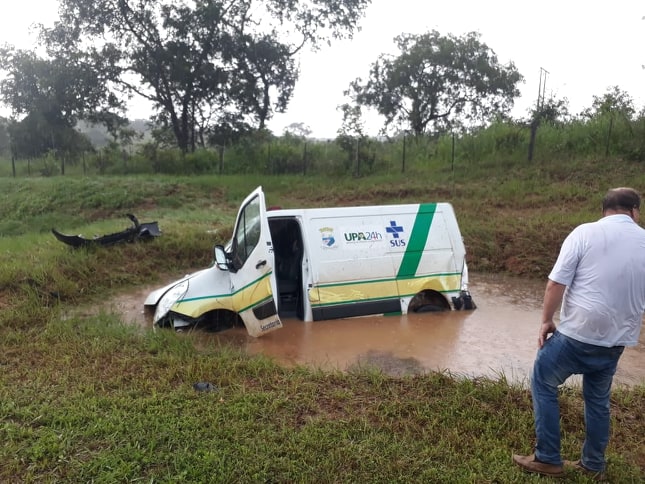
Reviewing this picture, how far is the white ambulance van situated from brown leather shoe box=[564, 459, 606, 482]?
347cm

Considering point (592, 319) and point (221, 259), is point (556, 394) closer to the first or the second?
point (592, 319)

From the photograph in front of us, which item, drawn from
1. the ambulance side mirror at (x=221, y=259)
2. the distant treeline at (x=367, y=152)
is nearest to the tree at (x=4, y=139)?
the distant treeline at (x=367, y=152)

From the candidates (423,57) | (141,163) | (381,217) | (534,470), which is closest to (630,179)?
(381,217)

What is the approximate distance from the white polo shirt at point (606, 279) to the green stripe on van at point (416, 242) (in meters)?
3.81

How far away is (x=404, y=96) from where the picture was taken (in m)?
28.7

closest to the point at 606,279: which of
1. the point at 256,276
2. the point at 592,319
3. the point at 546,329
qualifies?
the point at 592,319

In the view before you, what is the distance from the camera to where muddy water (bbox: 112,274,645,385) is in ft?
19.3

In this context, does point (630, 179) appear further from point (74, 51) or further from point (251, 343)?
point (74, 51)

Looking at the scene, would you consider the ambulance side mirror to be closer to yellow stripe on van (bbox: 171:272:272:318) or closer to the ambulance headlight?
yellow stripe on van (bbox: 171:272:272:318)

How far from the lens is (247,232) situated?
21.1 feet

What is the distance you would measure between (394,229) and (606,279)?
4028 mm

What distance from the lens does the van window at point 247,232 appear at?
620 cm

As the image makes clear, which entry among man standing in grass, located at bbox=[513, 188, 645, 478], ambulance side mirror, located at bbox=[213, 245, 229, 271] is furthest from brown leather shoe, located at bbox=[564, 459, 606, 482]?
ambulance side mirror, located at bbox=[213, 245, 229, 271]

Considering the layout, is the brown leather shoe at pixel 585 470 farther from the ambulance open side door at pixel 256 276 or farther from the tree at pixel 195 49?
the tree at pixel 195 49
